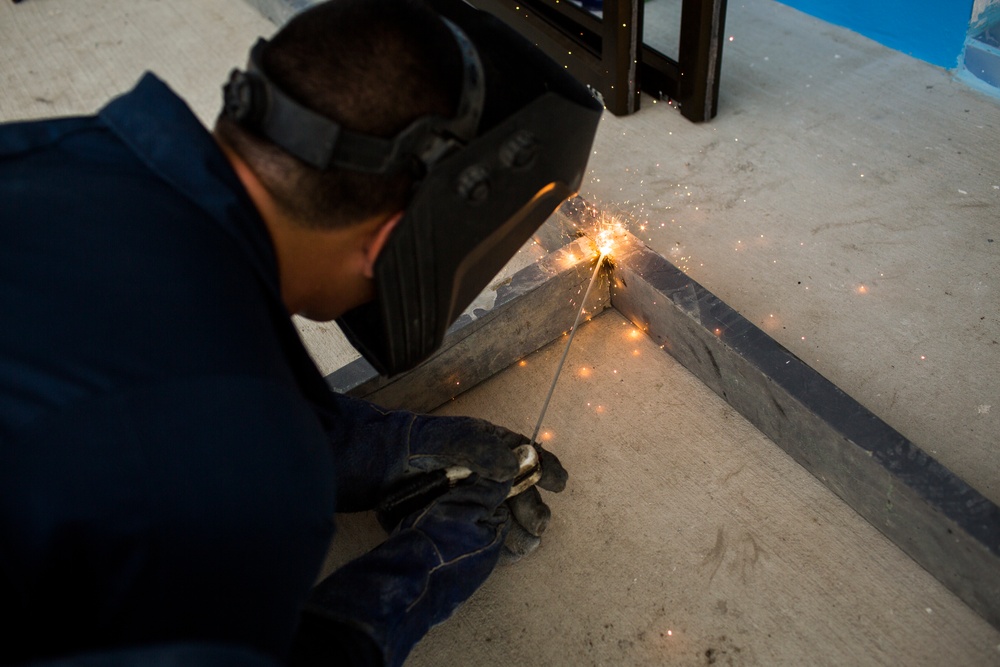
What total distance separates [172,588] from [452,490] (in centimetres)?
99

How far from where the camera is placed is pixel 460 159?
4.41 feet

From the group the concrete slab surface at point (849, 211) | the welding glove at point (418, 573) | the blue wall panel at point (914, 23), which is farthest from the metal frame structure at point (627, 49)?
the welding glove at point (418, 573)

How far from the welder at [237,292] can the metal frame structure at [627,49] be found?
174 cm

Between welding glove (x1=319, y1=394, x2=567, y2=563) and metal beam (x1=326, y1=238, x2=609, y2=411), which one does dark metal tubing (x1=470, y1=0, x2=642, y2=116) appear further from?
welding glove (x1=319, y1=394, x2=567, y2=563)

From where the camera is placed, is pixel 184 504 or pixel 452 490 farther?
pixel 452 490

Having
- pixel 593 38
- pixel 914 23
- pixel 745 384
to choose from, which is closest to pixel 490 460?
pixel 745 384

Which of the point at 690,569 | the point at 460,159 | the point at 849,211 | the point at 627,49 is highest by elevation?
the point at 460,159

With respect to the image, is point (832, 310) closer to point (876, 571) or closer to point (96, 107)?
point (876, 571)

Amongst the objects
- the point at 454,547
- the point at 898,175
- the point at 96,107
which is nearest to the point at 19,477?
the point at 454,547

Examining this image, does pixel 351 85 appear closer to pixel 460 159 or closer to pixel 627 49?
pixel 460 159

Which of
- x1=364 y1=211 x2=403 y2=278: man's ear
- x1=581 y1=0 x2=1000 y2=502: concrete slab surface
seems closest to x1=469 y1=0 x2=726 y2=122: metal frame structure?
x1=581 y1=0 x2=1000 y2=502: concrete slab surface

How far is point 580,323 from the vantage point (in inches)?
104

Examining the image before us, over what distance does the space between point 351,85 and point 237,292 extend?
35cm

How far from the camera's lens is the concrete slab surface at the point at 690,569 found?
187 cm
